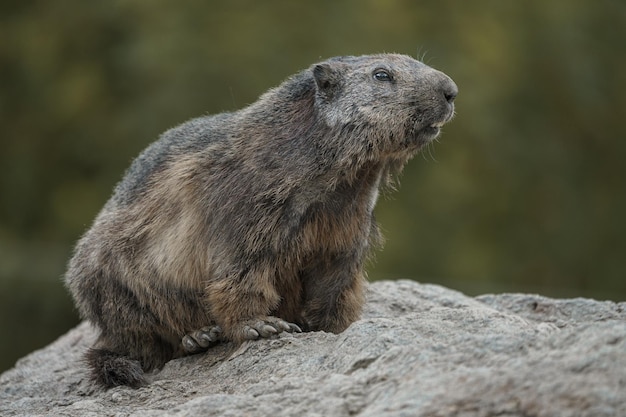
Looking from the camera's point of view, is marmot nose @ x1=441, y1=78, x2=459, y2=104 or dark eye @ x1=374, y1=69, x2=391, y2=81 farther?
dark eye @ x1=374, y1=69, x2=391, y2=81

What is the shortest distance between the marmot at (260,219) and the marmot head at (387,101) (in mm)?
11

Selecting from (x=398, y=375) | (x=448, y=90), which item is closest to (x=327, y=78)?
(x=448, y=90)

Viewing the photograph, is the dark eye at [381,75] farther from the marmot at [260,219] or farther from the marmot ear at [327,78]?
the marmot ear at [327,78]

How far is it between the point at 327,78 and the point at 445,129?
13094mm

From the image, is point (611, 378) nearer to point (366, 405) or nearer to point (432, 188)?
point (366, 405)

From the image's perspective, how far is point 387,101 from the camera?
9141 millimetres

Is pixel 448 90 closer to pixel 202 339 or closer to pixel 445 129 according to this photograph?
pixel 202 339

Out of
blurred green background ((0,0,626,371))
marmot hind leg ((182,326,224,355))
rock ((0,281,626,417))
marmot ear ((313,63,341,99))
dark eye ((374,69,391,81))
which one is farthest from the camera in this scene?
blurred green background ((0,0,626,371))

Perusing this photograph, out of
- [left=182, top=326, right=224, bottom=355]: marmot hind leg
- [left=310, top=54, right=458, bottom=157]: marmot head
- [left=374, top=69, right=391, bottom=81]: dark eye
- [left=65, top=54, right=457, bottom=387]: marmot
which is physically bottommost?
[left=182, top=326, right=224, bottom=355]: marmot hind leg

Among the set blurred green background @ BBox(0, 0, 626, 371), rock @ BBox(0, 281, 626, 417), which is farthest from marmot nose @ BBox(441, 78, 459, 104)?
blurred green background @ BBox(0, 0, 626, 371)

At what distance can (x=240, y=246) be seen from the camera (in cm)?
914

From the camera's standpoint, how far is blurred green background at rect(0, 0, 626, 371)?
869 inches

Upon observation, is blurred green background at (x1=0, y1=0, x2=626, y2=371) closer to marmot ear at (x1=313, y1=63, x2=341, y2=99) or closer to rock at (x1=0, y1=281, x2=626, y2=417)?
rock at (x1=0, y1=281, x2=626, y2=417)

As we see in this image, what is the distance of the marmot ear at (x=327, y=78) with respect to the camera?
369 inches
